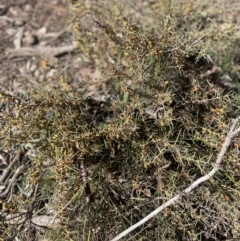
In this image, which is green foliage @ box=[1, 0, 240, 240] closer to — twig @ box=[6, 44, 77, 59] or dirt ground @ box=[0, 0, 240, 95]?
dirt ground @ box=[0, 0, 240, 95]

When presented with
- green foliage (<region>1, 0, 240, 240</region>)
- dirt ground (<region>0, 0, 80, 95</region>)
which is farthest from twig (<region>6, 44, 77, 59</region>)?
green foliage (<region>1, 0, 240, 240</region>)

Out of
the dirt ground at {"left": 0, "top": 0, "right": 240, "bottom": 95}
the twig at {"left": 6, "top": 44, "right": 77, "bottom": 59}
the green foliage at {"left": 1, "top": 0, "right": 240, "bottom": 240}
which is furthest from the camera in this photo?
the twig at {"left": 6, "top": 44, "right": 77, "bottom": 59}

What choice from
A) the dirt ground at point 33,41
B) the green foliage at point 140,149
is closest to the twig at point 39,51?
the dirt ground at point 33,41

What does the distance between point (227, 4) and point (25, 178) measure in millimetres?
1647

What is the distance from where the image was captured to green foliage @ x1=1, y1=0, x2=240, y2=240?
1960 millimetres

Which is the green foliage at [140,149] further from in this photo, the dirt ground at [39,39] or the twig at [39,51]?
the twig at [39,51]

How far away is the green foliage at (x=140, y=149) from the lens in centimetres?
196

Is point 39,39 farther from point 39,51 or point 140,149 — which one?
point 140,149

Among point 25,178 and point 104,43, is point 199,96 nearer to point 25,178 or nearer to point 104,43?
point 104,43

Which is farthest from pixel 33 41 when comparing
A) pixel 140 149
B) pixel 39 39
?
pixel 140 149

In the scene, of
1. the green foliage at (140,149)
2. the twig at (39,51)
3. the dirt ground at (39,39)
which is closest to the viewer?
the green foliage at (140,149)

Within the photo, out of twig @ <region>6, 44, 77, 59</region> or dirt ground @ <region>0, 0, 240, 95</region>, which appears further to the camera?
twig @ <region>6, 44, 77, 59</region>

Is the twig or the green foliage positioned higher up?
the green foliage

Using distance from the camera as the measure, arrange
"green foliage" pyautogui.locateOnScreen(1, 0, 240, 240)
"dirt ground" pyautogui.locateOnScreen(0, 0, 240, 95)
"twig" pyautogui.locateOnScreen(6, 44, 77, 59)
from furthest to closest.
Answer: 1. "twig" pyautogui.locateOnScreen(6, 44, 77, 59)
2. "dirt ground" pyautogui.locateOnScreen(0, 0, 240, 95)
3. "green foliage" pyautogui.locateOnScreen(1, 0, 240, 240)
